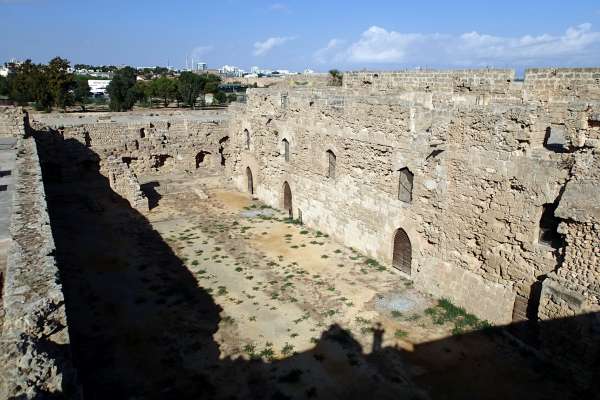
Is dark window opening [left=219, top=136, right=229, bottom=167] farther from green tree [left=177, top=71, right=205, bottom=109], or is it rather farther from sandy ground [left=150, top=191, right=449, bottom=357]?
green tree [left=177, top=71, right=205, bottom=109]

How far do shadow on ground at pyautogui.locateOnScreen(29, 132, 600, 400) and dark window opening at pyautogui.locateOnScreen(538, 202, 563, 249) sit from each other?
1.60 meters

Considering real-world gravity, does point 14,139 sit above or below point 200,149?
above

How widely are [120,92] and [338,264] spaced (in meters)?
46.4

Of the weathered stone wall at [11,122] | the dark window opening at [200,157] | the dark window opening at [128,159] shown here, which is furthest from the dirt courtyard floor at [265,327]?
the dark window opening at [200,157]

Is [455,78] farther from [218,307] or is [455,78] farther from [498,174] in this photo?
[218,307]

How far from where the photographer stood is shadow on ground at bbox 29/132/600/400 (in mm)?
8680

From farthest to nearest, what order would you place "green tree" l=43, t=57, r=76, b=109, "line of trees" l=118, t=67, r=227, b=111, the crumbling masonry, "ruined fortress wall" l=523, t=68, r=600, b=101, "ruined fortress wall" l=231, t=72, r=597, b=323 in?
"line of trees" l=118, t=67, r=227, b=111, "green tree" l=43, t=57, r=76, b=109, "ruined fortress wall" l=523, t=68, r=600, b=101, "ruined fortress wall" l=231, t=72, r=597, b=323, the crumbling masonry

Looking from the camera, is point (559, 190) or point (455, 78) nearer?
point (559, 190)

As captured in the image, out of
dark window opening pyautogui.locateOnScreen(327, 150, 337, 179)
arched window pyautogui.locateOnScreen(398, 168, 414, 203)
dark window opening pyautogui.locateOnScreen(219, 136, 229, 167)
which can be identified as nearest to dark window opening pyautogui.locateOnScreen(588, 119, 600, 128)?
arched window pyautogui.locateOnScreen(398, 168, 414, 203)

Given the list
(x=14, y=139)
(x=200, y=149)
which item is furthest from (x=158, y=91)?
(x=14, y=139)

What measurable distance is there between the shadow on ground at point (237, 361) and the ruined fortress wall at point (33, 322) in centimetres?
284

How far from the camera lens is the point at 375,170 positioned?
1378cm

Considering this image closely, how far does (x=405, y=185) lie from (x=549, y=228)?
4.09m

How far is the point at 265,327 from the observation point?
10.8 m
